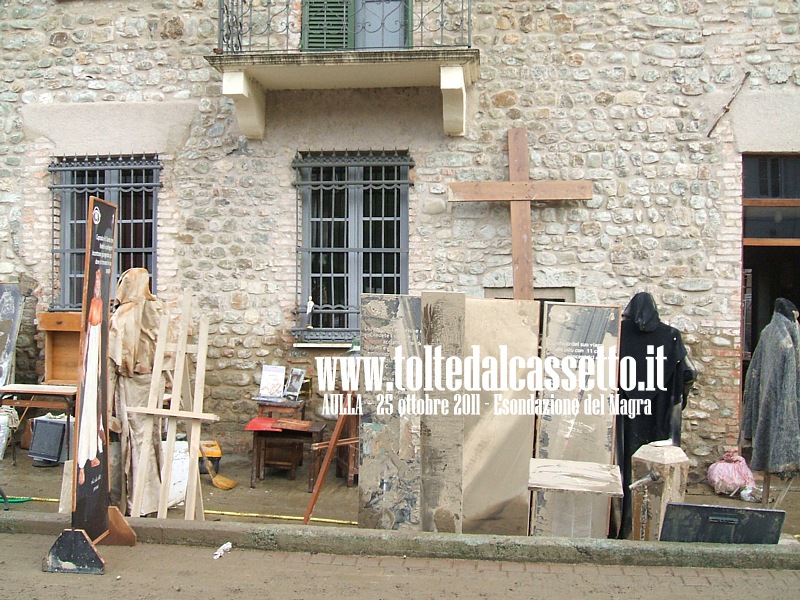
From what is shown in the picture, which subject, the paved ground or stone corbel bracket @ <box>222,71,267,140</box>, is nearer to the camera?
the paved ground

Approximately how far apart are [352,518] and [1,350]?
15.0ft

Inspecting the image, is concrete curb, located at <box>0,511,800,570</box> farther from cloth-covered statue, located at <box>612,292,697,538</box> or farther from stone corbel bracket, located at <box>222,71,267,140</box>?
stone corbel bracket, located at <box>222,71,267,140</box>


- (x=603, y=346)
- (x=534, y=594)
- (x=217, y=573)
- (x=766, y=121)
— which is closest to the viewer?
(x=534, y=594)

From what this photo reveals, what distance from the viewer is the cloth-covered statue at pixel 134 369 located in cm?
589

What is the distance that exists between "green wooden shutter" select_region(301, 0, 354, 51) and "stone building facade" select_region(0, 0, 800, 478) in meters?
0.53

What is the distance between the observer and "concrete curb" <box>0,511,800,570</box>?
192 inches

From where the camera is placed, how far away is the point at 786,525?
6.39 m

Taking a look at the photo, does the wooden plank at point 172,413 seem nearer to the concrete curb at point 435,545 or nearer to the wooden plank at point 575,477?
the concrete curb at point 435,545

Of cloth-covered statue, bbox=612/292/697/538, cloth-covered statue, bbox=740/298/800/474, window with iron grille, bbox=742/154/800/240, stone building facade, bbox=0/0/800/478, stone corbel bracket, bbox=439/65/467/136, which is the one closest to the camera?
cloth-covered statue, bbox=612/292/697/538

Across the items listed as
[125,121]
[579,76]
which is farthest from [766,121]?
[125,121]

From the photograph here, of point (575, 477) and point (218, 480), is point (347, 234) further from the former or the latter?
point (575, 477)

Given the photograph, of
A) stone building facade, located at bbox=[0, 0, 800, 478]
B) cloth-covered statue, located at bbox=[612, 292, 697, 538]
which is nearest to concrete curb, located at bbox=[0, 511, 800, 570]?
cloth-covered statue, located at bbox=[612, 292, 697, 538]

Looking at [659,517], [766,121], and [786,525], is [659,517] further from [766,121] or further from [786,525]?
[766,121]

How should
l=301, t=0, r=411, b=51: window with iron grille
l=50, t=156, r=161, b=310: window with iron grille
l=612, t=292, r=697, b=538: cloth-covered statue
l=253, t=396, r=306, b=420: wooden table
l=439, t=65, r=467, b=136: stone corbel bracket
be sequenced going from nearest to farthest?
l=612, t=292, r=697, b=538: cloth-covered statue
l=439, t=65, r=467, b=136: stone corbel bracket
l=253, t=396, r=306, b=420: wooden table
l=301, t=0, r=411, b=51: window with iron grille
l=50, t=156, r=161, b=310: window with iron grille
